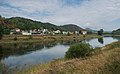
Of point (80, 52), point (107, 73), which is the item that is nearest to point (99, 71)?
point (107, 73)

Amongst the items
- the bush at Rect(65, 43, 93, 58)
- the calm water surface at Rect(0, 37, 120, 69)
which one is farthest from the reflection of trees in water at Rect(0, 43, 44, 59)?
the bush at Rect(65, 43, 93, 58)

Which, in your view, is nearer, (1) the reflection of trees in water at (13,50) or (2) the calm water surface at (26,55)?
(2) the calm water surface at (26,55)

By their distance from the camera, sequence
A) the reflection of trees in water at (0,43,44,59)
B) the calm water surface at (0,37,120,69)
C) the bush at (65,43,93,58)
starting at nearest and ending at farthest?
the bush at (65,43,93,58) → the calm water surface at (0,37,120,69) → the reflection of trees in water at (0,43,44,59)

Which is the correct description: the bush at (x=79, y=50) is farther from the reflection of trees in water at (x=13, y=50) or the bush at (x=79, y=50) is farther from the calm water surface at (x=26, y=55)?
the reflection of trees in water at (x=13, y=50)

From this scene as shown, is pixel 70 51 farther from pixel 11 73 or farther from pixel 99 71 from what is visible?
pixel 99 71

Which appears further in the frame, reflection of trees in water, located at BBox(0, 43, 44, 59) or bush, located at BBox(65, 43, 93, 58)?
reflection of trees in water, located at BBox(0, 43, 44, 59)

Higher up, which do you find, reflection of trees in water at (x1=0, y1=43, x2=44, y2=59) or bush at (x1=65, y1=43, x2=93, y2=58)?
bush at (x1=65, y1=43, x2=93, y2=58)

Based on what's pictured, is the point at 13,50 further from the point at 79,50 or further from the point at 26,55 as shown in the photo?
the point at 79,50

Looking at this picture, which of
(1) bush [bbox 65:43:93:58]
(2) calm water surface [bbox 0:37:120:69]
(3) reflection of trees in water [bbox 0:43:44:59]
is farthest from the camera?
(3) reflection of trees in water [bbox 0:43:44:59]

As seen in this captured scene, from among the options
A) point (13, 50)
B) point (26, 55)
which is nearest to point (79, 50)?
point (26, 55)

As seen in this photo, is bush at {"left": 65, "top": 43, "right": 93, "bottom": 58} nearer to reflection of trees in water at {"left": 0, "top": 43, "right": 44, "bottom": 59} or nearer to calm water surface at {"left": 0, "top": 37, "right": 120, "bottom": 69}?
calm water surface at {"left": 0, "top": 37, "right": 120, "bottom": 69}

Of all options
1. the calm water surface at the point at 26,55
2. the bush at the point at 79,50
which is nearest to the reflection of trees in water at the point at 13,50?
the calm water surface at the point at 26,55

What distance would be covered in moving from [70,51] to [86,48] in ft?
6.43

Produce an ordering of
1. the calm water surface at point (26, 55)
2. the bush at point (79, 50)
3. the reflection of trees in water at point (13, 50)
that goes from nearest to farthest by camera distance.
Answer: the bush at point (79, 50), the calm water surface at point (26, 55), the reflection of trees in water at point (13, 50)
